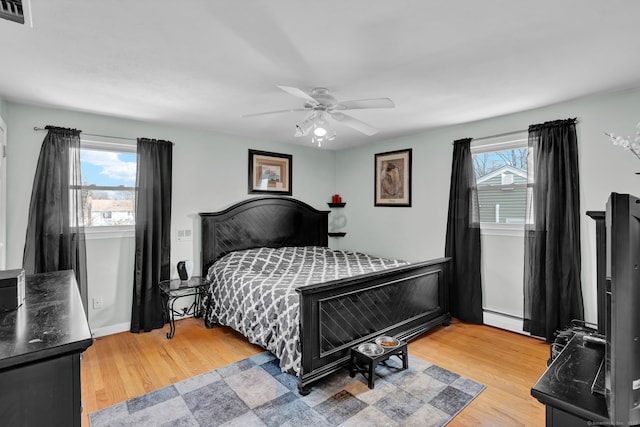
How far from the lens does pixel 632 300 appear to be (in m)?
0.73

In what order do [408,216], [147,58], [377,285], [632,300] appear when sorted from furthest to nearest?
[408,216] → [377,285] → [147,58] → [632,300]

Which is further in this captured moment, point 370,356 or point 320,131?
point 320,131

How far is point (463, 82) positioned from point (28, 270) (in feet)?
14.1

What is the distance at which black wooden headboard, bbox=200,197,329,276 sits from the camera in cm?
415

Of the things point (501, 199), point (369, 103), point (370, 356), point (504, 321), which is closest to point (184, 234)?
point (370, 356)

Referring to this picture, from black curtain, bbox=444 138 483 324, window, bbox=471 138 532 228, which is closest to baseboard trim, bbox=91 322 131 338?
black curtain, bbox=444 138 483 324

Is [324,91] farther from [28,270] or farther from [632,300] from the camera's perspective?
[28,270]

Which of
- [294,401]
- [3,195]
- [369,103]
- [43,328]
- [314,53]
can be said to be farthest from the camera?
[3,195]

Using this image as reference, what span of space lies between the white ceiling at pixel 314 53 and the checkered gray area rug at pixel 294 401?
238cm

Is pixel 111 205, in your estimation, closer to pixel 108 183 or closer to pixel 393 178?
pixel 108 183

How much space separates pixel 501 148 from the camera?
3691 mm

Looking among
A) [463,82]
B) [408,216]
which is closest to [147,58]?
[463,82]

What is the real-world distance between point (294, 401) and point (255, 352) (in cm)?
93

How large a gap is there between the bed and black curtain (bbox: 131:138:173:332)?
1.67 feet
